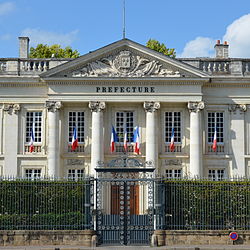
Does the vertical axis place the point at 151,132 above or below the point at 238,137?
above

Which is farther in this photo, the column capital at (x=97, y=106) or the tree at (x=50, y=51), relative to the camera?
the tree at (x=50, y=51)

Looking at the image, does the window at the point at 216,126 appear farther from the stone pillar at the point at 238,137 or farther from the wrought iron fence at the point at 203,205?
the wrought iron fence at the point at 203,205

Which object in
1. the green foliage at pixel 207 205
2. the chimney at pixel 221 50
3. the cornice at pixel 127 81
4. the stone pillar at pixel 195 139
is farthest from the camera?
the chimney at pixel 221 50

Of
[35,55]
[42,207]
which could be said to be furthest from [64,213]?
[35,55]

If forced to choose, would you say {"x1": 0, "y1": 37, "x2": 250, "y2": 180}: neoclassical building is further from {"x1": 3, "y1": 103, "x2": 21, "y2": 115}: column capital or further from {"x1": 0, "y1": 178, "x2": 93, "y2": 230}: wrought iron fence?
{"x1": 0, "y1": 178, "x2": 93, "y2": 230}: wrought iron fence

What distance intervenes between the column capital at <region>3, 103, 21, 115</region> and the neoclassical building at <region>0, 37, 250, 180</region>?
6cm

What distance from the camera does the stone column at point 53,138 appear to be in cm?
3491

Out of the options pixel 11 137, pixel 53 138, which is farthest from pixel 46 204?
pixel 11 137

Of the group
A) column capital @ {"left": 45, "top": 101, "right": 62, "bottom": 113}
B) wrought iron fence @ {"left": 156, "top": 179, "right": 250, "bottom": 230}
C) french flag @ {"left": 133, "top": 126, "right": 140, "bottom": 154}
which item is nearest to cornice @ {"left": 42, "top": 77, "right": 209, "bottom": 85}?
column capital @ {"left": 45, "top": 101, "right": 62, "bottom": 113}

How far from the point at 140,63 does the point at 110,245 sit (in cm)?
1581

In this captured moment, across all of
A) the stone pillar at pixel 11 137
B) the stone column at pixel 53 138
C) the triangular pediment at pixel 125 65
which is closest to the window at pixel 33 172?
the stone pillar at pixel 11 137

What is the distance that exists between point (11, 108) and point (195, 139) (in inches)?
457

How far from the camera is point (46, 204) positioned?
2389 cm

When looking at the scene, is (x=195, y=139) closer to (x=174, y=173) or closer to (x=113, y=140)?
(x=174, y=173)
